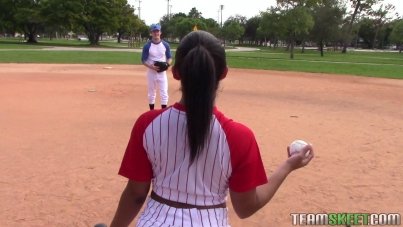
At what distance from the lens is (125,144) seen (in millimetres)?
7113

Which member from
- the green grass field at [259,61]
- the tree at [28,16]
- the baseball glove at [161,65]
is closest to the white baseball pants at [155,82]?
the baseball glove at [161,65]

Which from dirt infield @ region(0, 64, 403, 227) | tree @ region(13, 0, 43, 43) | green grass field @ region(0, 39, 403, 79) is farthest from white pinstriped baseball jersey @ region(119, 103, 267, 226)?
tree @ region(13, 0, 43, 43)

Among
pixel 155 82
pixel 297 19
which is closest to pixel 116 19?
pixel 297 19

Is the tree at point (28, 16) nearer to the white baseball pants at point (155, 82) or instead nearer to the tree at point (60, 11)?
the tree at point (60, 11)

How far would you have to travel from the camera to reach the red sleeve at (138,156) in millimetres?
1816

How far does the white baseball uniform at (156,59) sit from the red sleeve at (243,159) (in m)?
7.56

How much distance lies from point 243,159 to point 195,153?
0.63 feet

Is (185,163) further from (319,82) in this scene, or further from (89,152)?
(319,82)

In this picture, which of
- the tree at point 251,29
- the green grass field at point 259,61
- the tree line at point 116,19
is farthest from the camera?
the tree at point 251,29

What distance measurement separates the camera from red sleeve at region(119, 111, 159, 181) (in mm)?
1816

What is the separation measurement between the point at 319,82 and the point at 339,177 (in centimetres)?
1331

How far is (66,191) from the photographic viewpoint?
4.90 metres

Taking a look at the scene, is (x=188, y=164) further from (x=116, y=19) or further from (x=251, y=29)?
(x=251, y=29)

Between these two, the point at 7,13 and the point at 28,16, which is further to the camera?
the point at 7,13
